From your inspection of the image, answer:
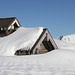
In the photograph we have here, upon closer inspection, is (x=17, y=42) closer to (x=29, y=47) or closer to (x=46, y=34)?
(x=29, y=47)

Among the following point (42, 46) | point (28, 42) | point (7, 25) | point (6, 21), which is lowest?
point (42, 46)

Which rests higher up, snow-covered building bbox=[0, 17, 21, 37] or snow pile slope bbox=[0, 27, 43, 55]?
snow-covered building bbox=[0, 17, 21, 37]

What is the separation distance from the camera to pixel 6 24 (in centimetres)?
1588

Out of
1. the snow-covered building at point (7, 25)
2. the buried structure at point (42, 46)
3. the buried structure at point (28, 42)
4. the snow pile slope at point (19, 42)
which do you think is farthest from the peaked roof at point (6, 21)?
the buried structure at point (42, 46)

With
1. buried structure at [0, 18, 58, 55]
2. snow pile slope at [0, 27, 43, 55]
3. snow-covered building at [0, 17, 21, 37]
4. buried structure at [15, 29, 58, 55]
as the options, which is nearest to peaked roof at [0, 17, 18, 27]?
snow-covered building at [0, 17, 21, 37]

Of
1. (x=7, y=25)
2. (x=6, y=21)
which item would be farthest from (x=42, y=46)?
(x=6, y=21)

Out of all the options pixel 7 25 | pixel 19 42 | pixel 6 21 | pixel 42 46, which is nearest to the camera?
pixel 19 42

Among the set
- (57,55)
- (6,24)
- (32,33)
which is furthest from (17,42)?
(6,24)

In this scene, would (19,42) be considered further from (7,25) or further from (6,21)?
(6,21)

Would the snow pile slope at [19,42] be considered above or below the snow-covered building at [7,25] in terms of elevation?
below

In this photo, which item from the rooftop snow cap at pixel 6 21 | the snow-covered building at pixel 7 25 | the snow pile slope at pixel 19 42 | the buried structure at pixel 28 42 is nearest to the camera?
the snow pile slope at pixel 19 42

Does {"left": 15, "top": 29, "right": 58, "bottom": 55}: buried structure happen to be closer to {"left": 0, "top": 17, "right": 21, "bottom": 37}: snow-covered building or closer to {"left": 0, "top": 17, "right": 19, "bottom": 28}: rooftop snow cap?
{"left": 0, "top": 17, "right": 21, "bottom": 37}: snow-covered building

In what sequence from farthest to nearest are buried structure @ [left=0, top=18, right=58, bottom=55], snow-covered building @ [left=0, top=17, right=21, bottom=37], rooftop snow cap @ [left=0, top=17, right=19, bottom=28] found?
rooftop snow cap @ [left=0, top=17, right=19, bottom=28], snow-covered building @ [left=0, top=17, right=21, bottom=37], buried structure @ [left=0, top=18, right=58, bottom=55]

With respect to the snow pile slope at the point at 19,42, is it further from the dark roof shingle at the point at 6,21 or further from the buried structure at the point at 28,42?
the dark roof shingle at the point at 6,21
